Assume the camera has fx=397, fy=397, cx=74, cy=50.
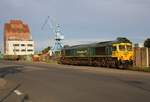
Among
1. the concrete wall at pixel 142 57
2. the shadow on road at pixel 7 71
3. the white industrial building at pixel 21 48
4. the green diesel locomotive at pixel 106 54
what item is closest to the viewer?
the shadow on road at pixel 7 71

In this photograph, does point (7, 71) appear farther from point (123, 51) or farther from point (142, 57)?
point (142, 57)

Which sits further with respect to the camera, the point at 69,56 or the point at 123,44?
the point at 69,56

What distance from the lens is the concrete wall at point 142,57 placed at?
49425mm

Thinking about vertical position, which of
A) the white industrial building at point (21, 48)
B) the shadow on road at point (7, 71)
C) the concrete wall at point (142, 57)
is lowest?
the shadow on road at point (7, 71)

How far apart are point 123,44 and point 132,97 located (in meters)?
37.2

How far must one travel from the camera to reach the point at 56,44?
119375 mm

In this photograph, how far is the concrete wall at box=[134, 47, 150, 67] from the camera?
4942 centimetres

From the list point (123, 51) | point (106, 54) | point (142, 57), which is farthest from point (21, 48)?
point (142, 57)

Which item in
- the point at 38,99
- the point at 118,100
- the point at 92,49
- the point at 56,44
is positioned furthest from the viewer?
the point at 56,44

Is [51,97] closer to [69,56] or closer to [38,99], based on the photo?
[38,99]

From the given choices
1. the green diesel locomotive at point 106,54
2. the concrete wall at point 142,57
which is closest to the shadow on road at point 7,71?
the green diesel locomotive at point 106,54

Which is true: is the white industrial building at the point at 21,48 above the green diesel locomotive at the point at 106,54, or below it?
above

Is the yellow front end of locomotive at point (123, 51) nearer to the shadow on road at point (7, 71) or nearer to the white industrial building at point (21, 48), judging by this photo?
the shadow on road at point (7, 71)

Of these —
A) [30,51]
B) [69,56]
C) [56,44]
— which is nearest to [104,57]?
[69,56]
